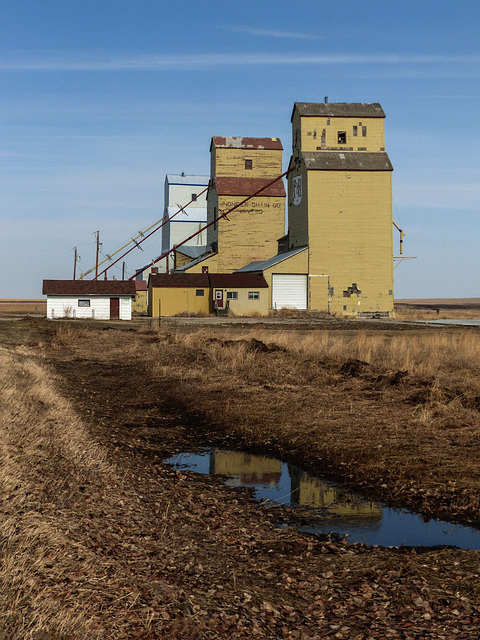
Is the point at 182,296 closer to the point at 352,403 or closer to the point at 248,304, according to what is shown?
the point at 248,304

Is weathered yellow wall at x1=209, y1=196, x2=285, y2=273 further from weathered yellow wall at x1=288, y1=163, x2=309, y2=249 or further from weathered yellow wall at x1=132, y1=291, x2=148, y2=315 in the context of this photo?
weathered yellow wall at x1=132, y1=291, x2=148, y2=315

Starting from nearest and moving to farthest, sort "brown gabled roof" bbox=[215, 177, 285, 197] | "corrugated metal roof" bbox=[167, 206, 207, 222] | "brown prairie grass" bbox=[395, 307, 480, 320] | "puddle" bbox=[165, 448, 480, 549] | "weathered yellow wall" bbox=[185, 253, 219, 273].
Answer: "puddle" bbox=[165, 448, 480, 549], "brown prairie grass" bbox=[395, 307, 480, 320], "weathered yellow wall" bbox=[185, 253, 219, 273], "brown gabled roof" bbox=[215, 177, 285, 197], "corrugated metal roof" bbox=[167, 206, 207, 222]

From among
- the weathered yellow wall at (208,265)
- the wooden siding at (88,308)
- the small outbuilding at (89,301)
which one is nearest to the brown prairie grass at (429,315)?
the weathered yellow wall at (208,265)

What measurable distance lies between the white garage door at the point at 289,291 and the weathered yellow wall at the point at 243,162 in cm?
1550

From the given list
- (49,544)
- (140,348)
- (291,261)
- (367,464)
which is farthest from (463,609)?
(291,261)

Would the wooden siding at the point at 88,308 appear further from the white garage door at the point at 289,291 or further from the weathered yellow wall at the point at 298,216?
the weathered yellow wall at the point at 298,216

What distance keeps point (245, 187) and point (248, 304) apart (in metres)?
15.0

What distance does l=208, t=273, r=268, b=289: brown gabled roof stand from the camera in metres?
52.4

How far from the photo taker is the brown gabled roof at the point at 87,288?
53.0 metres

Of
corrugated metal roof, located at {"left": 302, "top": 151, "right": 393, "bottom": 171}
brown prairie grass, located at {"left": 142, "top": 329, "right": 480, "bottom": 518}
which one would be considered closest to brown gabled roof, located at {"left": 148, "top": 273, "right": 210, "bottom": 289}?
corrugated metal roof, located at {"left": 302, "top": 151, "right": 393, "bottom": 171}

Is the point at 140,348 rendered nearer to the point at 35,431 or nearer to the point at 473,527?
the point at 35,431

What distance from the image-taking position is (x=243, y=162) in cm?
6384

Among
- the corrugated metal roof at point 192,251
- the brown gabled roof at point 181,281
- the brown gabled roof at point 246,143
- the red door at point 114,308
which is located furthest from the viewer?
the corrugated metal roof at point 192,251

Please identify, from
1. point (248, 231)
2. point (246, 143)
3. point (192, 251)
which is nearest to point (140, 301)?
point (192, 251)
